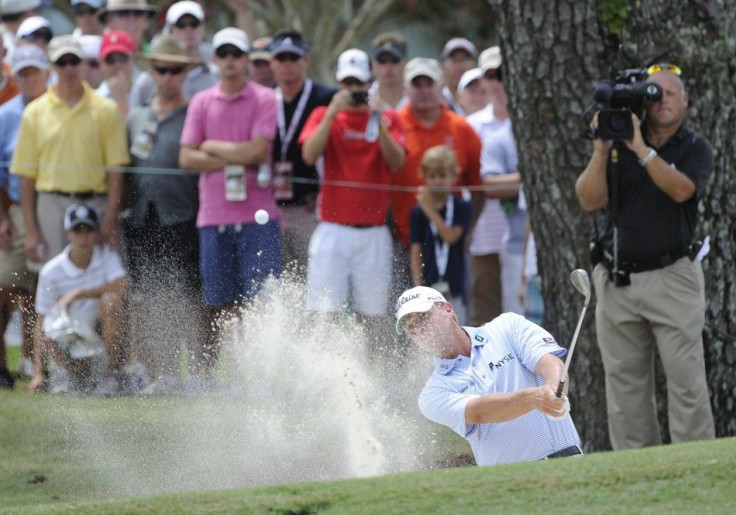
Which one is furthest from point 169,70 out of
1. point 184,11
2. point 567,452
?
point 567,452

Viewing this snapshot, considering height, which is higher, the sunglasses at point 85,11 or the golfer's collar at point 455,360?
the sunglasses at point 85,11

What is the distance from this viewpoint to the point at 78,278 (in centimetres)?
932

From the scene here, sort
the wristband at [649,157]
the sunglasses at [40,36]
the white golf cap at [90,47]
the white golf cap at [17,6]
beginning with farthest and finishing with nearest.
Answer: the white golf cap at [17,6] < the white golf cap at [90,47] < the sunglasses at [40,36] < the wristband at [649,157]

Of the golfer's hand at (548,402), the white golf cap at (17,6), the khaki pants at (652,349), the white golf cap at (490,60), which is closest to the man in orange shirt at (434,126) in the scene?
the white golf cap at (490,60)

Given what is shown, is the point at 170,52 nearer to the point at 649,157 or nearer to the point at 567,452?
the point at 649,157

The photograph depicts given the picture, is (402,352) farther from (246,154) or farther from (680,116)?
(246,154)

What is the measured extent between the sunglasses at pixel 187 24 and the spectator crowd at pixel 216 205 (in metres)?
0.51

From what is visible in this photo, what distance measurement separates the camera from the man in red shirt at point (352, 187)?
28.8ft

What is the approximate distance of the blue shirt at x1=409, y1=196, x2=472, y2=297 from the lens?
29.5 ft

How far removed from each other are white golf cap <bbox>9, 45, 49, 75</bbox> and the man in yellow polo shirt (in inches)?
19.0

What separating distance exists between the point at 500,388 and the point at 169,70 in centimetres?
481

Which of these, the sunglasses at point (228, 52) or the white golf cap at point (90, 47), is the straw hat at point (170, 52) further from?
the white golf cap at point (90, 47)

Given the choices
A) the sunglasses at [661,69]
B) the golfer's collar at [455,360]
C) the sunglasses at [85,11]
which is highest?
the sunglasses at [85,11]

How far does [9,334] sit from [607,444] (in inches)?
196
